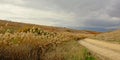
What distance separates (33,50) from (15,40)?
1465 millimetres

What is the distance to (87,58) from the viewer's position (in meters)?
14.7

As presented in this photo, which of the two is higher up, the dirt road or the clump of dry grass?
the clump of dry grass

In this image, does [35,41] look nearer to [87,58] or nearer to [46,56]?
[46,56]

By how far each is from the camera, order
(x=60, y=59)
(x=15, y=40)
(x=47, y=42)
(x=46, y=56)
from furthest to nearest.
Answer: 1. (x=47, y=42)
2. (x=15, y=40)
3. (x=46, y=56)
4. (x=60, y=59)

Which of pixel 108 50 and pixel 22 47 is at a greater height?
pixel 22 47

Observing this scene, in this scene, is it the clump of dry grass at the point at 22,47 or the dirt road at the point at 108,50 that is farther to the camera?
the dirt road at the point at 108,50

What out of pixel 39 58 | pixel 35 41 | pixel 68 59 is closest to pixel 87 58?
pixel 68 59

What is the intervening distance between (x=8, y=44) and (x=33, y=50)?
51.4 inches

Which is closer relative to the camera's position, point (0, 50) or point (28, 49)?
point (0, 50)

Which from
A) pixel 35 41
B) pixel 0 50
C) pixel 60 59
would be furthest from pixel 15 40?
pixel 60 59

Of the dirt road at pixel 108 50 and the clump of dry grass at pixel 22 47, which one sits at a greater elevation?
the clump of dry grass at pixel 22 47

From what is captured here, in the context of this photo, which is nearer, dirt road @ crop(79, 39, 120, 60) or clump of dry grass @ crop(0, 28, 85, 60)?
clump of dry grass @ crop(0, 28, 85, 60)

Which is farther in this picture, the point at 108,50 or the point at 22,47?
the point at 108,50

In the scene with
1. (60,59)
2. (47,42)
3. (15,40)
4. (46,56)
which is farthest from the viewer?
(47,42)
